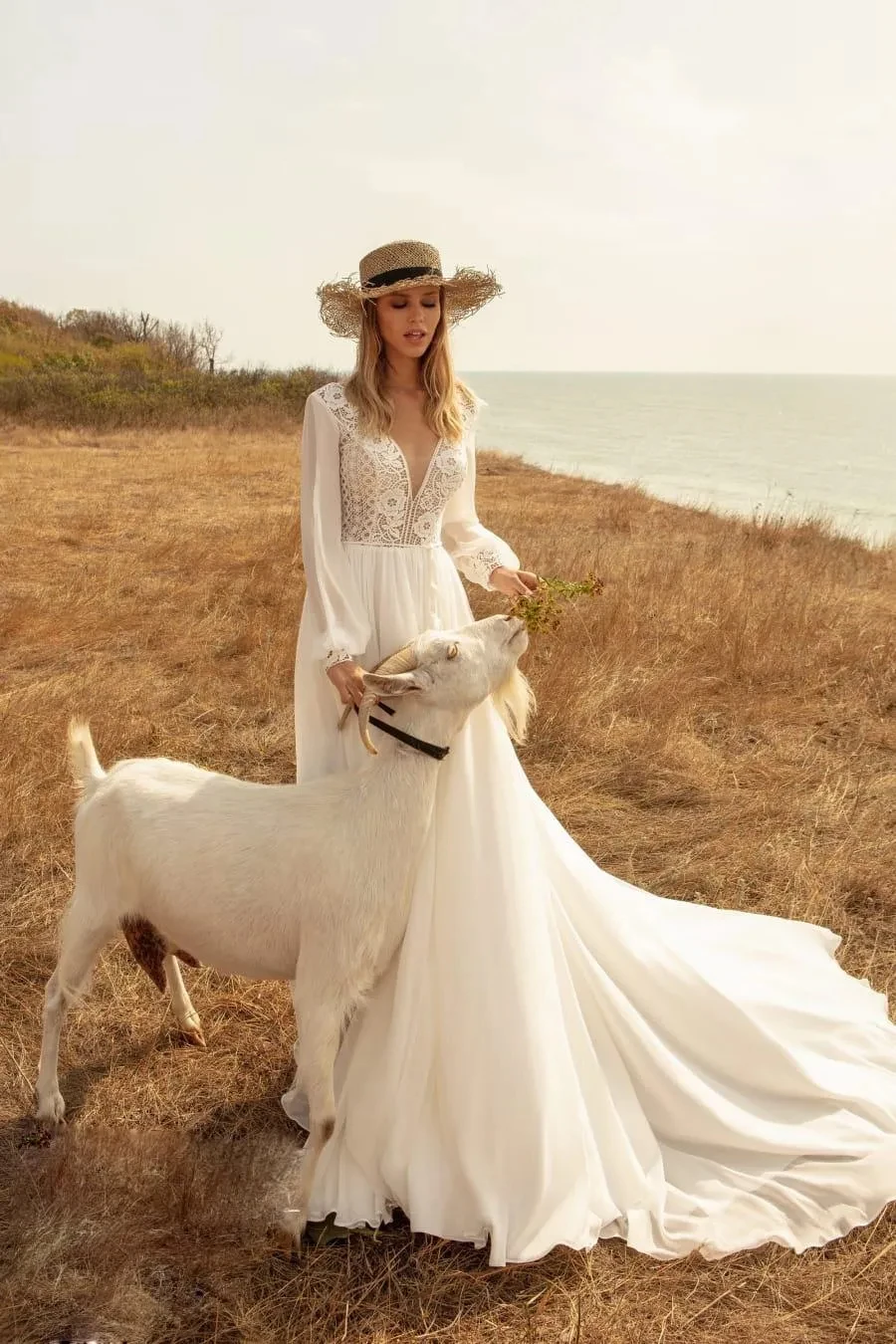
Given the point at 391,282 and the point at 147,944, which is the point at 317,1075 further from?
the point at 391,282

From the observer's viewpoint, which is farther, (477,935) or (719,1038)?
(719,1038)

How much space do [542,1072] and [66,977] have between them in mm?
1455

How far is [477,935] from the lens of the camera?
2.76 m

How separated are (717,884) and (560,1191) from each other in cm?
221

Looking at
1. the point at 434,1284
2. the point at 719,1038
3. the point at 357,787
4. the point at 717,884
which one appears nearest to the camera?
the point at 434,1284

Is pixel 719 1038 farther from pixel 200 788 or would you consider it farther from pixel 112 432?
pixel 112 432

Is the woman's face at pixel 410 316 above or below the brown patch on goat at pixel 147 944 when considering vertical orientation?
above

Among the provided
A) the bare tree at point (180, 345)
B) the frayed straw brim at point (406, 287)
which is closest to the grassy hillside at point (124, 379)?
the bare tree at point (180, 345)

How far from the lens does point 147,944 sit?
2961 millimetres

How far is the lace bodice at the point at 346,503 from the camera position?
2.87 meters

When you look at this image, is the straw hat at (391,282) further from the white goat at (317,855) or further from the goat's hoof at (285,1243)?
the goat's hoof at (285,1243)

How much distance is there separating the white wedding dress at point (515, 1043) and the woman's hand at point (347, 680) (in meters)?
0.06

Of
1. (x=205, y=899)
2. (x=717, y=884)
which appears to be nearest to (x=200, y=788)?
(x=205, y=899)

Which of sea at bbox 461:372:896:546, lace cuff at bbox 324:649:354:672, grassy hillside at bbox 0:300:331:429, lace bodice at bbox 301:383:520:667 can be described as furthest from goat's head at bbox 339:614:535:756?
grassy hillside at bbox 0:300:331:429
